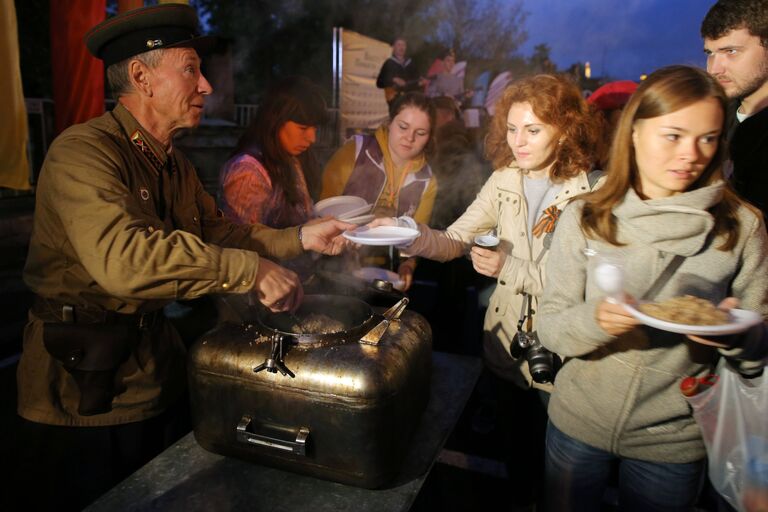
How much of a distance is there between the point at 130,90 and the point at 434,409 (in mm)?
2082

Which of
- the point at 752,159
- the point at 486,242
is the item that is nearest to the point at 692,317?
the point at 486,242

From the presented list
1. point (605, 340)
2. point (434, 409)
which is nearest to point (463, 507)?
point (434, 409)

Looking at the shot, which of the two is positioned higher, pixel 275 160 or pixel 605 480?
pixel 275 160

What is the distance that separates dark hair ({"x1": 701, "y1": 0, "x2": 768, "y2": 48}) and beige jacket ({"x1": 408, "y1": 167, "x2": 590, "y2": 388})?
4.02 ft

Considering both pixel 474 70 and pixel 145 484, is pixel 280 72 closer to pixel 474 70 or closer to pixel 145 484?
pixel 474 70

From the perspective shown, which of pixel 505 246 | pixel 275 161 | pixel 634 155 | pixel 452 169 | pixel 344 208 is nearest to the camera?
pixel 634 155

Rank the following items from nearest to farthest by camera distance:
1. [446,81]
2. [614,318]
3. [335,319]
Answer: [614,318], [335,319], [446,81]

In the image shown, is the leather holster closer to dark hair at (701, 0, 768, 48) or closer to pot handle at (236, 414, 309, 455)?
pot handle at (236, 414, 309, 455)

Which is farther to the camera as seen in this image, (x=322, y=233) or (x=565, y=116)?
(x=322, y=233)

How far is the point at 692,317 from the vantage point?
1.48m

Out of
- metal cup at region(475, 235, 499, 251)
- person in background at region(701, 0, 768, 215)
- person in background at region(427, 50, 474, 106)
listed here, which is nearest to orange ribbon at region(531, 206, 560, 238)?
metal cup at region(475, 235, 499, 251)

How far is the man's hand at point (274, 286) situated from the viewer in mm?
1955

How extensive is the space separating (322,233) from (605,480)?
182 centimetres

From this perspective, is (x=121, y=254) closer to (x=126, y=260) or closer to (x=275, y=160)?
(x=126, y=260)
